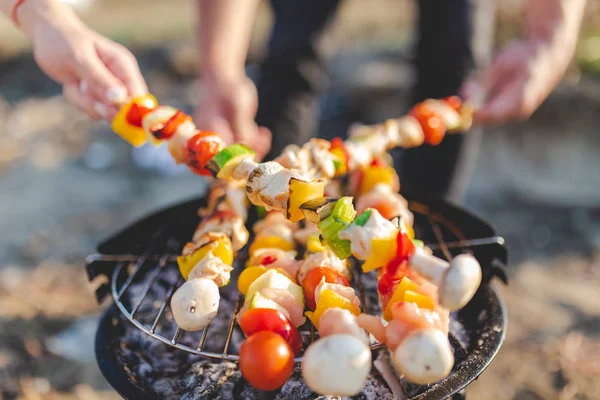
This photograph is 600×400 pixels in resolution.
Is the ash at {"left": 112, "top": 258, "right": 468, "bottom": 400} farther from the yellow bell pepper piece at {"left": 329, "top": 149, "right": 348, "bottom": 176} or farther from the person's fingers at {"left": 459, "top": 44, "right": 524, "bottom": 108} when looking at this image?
the person's fingers at {"left": 459, "top": 44, "right": 524, "bottom": 108}

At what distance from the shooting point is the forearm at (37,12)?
1.62m

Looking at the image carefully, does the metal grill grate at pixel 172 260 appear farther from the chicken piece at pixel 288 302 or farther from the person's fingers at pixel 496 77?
the person's fingers at pixel 496 77

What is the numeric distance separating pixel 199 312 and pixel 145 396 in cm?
28

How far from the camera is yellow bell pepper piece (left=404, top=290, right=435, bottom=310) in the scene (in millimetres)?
1268

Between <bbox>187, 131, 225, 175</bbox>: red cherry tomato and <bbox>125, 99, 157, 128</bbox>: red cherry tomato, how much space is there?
7.8 inches

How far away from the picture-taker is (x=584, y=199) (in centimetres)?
400

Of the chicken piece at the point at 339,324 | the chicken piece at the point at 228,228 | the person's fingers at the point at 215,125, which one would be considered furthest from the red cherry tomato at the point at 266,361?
the person's fingers at the point at 215,125

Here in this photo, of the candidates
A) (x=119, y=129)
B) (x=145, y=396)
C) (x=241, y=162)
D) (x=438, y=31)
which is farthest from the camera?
(x=438, y=31)

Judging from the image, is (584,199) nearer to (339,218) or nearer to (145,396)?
(339,218)

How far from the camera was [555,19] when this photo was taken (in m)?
2.18

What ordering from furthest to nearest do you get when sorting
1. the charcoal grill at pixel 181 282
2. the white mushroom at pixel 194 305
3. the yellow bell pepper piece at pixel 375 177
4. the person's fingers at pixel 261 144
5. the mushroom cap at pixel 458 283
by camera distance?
the person's fingers at pixel 261 144 < the yellow bell pepper piece at pixel 375 177 < the charcoal grill at pixel 181 282 < the white mushroom at pixel 194 305 < the mushroom cap at pixel 458 283

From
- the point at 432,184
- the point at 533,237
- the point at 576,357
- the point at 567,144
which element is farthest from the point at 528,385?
the point at 567,144

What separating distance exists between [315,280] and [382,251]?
309 millimetres

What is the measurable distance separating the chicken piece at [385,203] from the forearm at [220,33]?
2.88 ft
